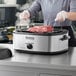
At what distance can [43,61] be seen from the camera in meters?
0.84

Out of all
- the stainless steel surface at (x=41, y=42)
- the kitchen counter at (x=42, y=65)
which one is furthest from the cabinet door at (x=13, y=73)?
the stainless steel surface at (x=41, y=42)

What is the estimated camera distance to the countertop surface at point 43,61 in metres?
0.80

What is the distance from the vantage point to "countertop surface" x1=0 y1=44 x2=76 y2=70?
80 centimetres

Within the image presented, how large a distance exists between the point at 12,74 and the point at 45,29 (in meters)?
0.25

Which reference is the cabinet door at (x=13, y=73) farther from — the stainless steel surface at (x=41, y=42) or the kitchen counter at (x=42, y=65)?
the stainless steel surface at (x=41, y=42)

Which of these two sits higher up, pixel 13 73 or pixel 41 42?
pixel 41 42

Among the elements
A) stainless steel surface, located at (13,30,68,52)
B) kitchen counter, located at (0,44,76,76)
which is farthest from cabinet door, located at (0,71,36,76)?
stainless steel surface, located at (13,30,68,52)

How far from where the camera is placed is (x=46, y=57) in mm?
915

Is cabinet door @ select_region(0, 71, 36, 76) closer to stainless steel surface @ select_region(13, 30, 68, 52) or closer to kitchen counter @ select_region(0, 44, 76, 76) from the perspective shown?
kitchen counter @ select_region(0, 44, 76, 76)

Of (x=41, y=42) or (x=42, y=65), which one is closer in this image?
(x=42, y=65)

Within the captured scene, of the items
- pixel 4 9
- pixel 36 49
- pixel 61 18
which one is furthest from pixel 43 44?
pixel 4 9

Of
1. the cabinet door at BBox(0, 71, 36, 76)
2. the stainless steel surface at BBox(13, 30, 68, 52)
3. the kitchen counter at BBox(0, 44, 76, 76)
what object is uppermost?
the stainless steel surface at BBox(13, 30, 68, 52)

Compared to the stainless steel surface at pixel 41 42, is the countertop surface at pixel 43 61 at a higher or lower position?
lower

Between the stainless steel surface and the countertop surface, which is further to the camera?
the stainless steel surface
